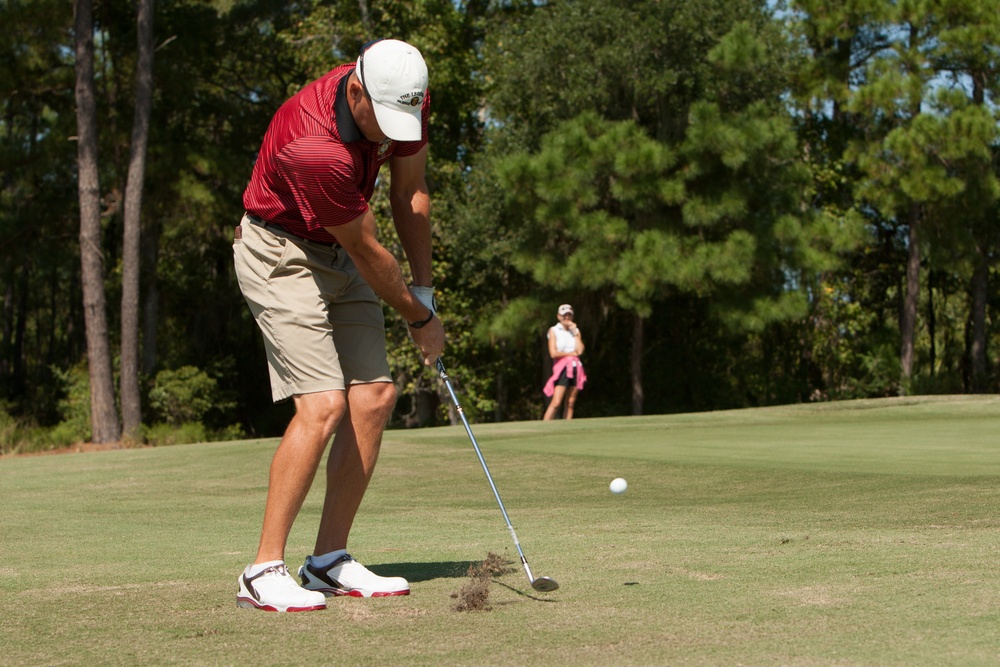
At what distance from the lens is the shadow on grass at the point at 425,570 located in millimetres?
4370

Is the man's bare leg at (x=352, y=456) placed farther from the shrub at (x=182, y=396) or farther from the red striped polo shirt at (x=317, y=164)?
the shrub at (x=182, y=396)

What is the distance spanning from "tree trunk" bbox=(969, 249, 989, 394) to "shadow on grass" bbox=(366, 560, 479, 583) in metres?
25.5

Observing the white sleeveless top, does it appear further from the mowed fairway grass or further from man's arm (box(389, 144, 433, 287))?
man's arm (box(389, 144, 433, 287))

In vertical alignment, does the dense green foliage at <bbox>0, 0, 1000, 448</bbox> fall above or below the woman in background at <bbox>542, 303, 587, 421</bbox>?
above

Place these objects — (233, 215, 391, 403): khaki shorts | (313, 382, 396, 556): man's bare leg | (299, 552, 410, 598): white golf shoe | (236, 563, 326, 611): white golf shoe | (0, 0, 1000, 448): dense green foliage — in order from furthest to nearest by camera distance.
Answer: (0, 0, 1000, 448): dense green foliage
(313, 382, 396, 556): man's bare leg
(233, 215, 391, 403): khaki shorts
(299, 552, 410, 598): white golf shoe
(236, 563, 326, 611): white golf shoe

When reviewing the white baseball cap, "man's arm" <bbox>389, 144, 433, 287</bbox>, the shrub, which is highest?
the white baseball cap

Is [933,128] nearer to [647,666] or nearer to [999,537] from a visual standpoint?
[999,537]

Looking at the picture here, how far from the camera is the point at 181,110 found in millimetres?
27594

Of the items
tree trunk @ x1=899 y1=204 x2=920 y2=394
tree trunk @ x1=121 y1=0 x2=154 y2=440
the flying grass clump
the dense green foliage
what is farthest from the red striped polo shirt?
tree trunk @ x1=899 y1=204 x2=920 y2=394

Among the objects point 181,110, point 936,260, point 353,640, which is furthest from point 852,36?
point 353,640

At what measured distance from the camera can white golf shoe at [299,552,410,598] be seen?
402cm

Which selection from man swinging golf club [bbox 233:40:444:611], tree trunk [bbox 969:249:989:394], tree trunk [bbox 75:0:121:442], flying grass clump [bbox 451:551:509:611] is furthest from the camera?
tree trunk [bbox 969:249:989:394]

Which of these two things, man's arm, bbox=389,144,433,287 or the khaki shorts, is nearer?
the khaki shorts

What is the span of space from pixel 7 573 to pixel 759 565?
2.80 metres
